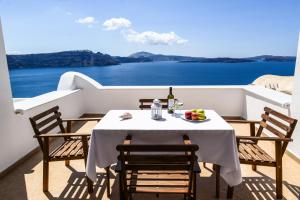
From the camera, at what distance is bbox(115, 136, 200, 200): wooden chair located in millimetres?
1643

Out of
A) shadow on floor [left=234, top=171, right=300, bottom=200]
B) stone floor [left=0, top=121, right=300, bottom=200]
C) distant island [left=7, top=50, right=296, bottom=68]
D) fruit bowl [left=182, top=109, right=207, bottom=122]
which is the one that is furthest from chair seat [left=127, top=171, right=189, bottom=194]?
distant island [left=7, top=50, right=296, bottom=68]

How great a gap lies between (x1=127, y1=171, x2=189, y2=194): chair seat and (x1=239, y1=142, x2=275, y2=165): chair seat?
0.83 m

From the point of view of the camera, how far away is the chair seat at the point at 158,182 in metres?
1.86

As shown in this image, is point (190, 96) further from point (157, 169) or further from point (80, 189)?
point (157, 169)

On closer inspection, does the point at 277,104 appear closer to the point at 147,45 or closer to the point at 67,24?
the point at 67,24

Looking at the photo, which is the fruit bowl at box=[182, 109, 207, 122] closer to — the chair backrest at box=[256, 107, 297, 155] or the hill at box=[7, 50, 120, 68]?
the chair backrest at box=[256, 107, 297, 155]

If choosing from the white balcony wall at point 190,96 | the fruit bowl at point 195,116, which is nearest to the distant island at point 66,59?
the white balcony wall at point 190,96

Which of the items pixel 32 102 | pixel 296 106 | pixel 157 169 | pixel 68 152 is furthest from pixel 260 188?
pixel 32 102

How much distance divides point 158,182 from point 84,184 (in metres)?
1.30

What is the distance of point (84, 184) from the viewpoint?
283cm

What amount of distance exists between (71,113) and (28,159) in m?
1.75

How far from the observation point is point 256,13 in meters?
75.0

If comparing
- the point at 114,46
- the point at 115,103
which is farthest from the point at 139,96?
the point at 114,46

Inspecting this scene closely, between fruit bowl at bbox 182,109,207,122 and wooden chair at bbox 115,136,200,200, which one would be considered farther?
fruit bowl at bbox 182,109,207,122
